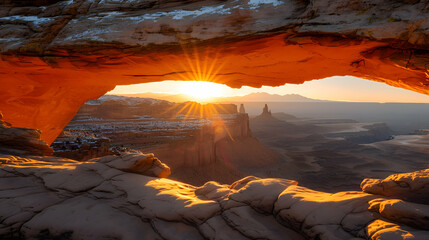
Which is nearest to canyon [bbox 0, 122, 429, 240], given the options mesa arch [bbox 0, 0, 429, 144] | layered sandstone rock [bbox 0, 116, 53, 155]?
layered sandstone rock [bbox 0, 116, 53, 155]

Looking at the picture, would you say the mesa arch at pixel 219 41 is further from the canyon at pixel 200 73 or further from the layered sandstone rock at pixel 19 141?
the layered sandstone rock at pixel 19 141

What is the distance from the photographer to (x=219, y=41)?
4.74 m

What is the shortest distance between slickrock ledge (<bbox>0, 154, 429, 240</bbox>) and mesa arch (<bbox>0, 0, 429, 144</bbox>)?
9.05ft

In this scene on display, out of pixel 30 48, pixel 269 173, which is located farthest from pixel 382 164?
pixel 30 48

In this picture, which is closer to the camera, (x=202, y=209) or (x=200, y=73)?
(x=202, y=209)

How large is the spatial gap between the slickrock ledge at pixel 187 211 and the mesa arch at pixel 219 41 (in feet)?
9.05

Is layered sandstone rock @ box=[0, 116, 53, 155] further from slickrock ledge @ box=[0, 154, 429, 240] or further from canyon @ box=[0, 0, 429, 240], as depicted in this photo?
slickrock ledge @ box=[0, 154, 429, 240]

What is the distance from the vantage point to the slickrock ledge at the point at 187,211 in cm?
296

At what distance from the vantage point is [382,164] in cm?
3309

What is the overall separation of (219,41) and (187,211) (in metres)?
3.48

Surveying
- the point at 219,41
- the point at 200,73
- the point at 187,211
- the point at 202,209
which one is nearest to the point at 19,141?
the point at 200,73

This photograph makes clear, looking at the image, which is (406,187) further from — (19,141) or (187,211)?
(19,141)

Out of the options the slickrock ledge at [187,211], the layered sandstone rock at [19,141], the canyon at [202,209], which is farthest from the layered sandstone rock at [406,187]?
the layered sandstone rock at [19,141]

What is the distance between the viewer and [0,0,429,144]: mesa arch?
379 centimetres
